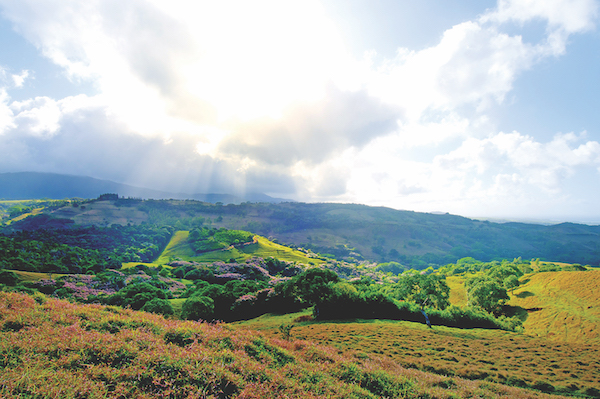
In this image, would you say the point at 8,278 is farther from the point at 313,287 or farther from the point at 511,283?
the point at 511,283

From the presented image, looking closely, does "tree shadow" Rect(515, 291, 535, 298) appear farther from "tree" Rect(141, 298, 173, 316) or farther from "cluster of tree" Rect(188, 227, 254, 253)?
"cluster of tree" Rect(188, 227, 254, 253)

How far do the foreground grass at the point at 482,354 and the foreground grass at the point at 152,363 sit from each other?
25.1 feet

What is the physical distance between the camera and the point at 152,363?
290 inches

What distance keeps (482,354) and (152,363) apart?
3475 centimetres

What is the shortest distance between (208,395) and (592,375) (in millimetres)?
38819

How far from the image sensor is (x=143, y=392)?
6.28m

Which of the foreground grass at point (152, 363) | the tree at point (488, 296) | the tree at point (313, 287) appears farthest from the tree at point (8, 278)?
the tree at point (488, 296)

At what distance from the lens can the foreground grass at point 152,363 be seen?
20.1 feet

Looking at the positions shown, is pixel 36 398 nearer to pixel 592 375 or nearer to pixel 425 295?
pixel 592 375

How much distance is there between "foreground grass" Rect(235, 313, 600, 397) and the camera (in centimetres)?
2144

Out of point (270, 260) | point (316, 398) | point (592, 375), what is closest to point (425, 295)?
point (592, 375)

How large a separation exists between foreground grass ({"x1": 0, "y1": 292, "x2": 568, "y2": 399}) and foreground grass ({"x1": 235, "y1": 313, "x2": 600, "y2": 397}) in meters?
7.65

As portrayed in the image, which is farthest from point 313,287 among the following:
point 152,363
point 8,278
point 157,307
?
point 8,278

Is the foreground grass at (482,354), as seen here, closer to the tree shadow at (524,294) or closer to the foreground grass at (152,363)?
the foreground grass at (152,363)
